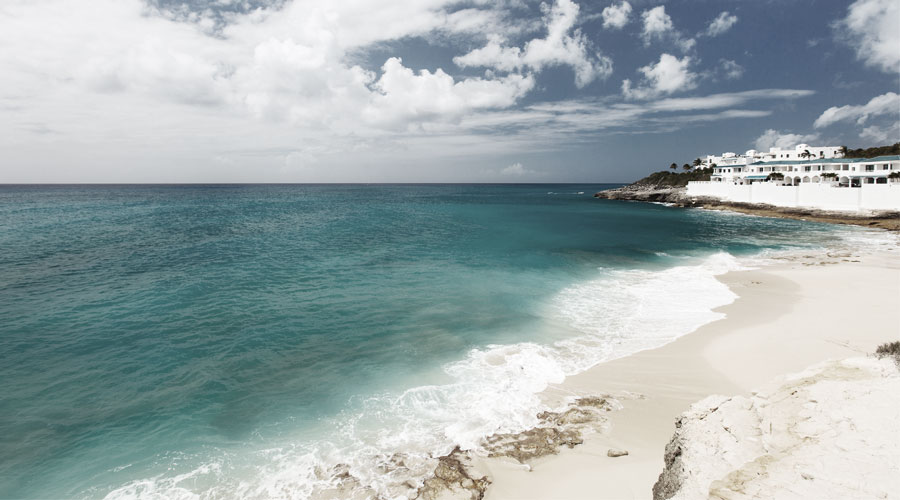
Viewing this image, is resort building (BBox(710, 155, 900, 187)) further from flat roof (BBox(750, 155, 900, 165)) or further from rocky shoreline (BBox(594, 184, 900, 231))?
rocky shoreline (BBox(594, 184, 900, 231))

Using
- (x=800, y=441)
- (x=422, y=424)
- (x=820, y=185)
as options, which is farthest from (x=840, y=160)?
(x=422, y=424)

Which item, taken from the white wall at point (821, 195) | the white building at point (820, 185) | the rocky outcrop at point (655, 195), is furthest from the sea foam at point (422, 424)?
the rocky outcrop at point (655, 195)

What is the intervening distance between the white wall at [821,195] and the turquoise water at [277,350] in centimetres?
4014

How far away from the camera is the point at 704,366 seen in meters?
13.7

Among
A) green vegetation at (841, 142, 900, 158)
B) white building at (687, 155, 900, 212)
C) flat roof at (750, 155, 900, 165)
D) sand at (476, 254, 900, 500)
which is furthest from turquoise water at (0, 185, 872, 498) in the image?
green vegetation at (841, 142, 900, 158)

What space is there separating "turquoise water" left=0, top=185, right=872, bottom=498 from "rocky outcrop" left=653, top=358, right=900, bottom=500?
5139mm

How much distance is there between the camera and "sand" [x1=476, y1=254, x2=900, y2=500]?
8.68 meters

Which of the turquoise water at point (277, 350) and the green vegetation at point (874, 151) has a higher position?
the green vegetation at point (874, 151)

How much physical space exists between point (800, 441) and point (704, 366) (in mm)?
8856

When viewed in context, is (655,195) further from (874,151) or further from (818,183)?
(874,151)

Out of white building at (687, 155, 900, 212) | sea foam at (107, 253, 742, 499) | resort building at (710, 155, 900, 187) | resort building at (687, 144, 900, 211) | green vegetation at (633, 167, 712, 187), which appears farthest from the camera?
green vegetation at (633, 167, 712, 187)

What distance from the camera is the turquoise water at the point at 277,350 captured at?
386 inches

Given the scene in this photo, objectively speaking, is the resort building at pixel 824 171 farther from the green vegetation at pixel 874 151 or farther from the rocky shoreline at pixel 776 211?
the green vegetation at pixel 874 151

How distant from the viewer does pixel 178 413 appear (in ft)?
38.1
